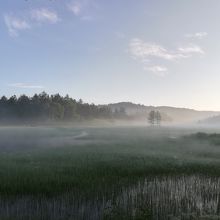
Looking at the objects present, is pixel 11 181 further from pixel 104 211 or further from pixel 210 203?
pixel 210 203

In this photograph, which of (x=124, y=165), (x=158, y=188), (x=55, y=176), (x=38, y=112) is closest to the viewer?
(x=158, y=188)

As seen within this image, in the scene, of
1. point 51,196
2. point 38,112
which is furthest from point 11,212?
point 38,112

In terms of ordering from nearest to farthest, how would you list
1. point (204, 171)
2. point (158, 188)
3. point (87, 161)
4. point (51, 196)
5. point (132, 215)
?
point (132, 215) < point (51, 196) < point (158, 188) < point (204, 171) < point (87, 161)

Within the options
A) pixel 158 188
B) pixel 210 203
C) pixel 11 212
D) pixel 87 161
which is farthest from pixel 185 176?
pixel 11 212

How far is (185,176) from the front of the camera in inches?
1105

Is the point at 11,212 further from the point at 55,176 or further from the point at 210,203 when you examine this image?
the point at 210,203

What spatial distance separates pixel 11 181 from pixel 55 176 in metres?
3.11

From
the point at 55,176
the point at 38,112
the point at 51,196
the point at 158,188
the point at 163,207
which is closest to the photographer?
the point at 163,207

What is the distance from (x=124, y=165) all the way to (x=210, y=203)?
12577 mm

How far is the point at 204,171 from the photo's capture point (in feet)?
98.5

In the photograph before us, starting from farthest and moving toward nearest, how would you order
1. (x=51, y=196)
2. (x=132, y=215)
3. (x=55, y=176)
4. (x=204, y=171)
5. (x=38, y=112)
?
(x=38, y=112)
(x=204, y=171)
(x=55, y=176)
(x=51, y=196)
(x=132, y=215)

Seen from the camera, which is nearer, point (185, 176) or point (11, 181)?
point (11, 181)

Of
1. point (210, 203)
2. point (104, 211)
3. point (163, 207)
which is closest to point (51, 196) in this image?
point (104, 211)

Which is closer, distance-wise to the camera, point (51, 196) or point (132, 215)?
point (132, 215)
